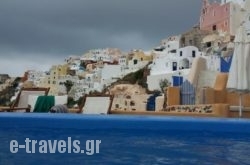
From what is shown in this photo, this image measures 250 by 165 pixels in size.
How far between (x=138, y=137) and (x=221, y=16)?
62690 millimetres

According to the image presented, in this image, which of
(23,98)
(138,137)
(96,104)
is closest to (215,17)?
(23,98)

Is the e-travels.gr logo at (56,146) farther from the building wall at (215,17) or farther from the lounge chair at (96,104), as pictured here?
the building wall at (215,17)

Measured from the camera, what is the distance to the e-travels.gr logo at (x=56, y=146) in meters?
5.11

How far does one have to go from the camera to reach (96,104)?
330 inches

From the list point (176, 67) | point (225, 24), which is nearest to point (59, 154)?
point (176, 67)

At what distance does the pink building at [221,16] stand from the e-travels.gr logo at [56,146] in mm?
58910

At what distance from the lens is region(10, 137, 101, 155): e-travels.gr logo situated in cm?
511

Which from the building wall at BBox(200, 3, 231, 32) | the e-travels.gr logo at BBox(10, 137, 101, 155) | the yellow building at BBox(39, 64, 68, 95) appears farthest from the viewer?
the yellow building at BBox(39, 64, 68, 95)

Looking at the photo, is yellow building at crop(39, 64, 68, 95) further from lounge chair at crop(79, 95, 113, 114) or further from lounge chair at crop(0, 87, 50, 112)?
lounge chair at crop(79, 95, 113, 114)

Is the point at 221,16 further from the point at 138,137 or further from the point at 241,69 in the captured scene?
the point at 138,137

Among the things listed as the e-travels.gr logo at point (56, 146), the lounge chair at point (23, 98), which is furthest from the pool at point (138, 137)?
the lounge chair at point (23, 98)

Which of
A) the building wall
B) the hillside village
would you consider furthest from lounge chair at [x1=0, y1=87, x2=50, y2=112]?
the building wall

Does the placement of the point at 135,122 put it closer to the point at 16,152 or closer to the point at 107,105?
the point at 16,152

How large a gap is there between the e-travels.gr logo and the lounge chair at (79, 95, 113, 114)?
9.77ft
